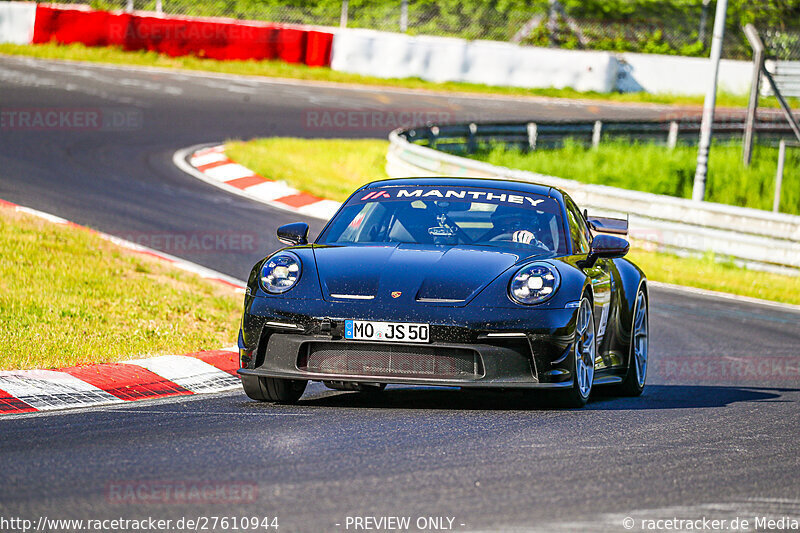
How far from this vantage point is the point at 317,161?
21828 millimetres

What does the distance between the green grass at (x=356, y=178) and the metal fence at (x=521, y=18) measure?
1230cm

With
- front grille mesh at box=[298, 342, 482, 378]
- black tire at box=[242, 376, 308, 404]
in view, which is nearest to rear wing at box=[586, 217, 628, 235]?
front grille mesh at box=[298, 342, 482, 378]

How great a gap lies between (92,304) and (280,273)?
10.8 feet

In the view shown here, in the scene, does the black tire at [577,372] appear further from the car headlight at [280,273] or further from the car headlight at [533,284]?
the car headlight at [280,273]

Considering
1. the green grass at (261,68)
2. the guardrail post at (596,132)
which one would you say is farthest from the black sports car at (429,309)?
the green grass at (261,68)

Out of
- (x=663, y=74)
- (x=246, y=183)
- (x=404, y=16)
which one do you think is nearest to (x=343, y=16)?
(x=404, y=16)

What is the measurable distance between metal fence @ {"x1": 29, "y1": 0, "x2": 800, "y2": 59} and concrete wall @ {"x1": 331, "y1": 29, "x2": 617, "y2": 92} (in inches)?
33.6

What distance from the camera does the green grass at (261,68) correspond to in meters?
31.7

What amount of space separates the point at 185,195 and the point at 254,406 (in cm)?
1019

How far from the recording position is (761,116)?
34.8m

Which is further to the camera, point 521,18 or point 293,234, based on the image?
point 521,18

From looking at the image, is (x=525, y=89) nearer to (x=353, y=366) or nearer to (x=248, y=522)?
(x=353, y=366)

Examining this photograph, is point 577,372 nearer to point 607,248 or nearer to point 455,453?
point 607,248

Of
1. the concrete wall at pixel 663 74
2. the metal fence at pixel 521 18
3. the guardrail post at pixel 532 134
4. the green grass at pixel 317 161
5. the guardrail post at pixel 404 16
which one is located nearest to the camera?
the green grass at pixel 317 161
